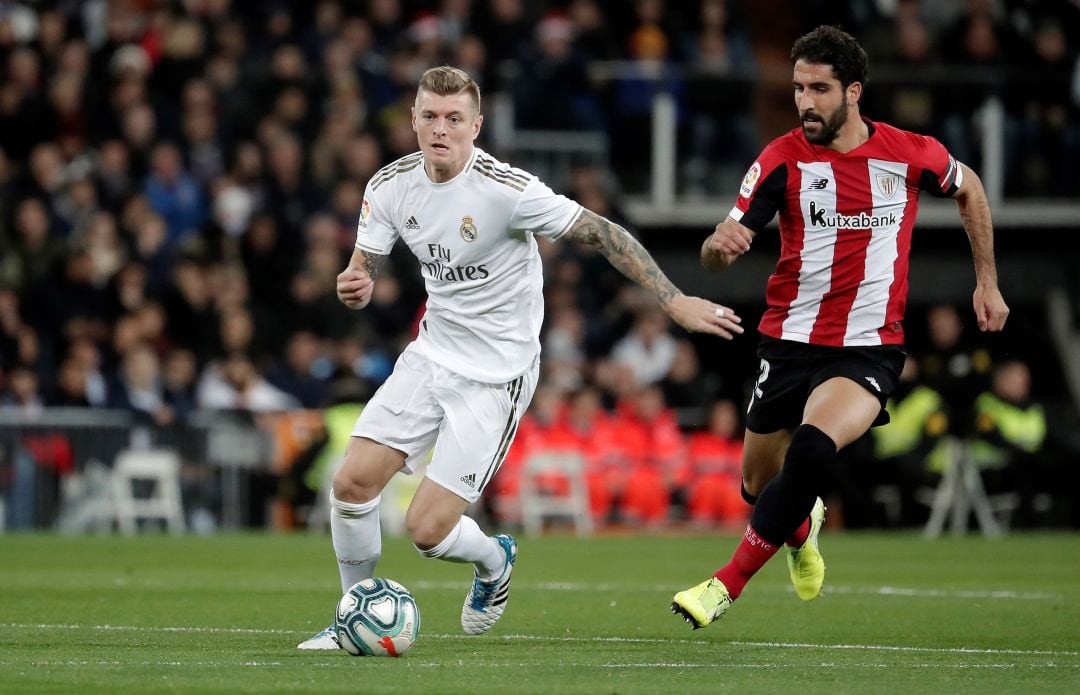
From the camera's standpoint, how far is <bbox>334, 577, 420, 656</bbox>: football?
788 cm

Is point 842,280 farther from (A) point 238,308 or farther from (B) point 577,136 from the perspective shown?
(B) point 577,136

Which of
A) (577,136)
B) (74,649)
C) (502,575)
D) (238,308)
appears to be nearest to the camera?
(74,649)

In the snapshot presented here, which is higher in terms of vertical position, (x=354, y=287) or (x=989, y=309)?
(x=354, y=287)

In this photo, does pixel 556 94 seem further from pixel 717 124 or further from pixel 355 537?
pixel 355 537

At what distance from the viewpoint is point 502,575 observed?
347 inches

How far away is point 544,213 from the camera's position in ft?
27.2

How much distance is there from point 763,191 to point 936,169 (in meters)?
0.82

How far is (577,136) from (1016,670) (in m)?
14.7

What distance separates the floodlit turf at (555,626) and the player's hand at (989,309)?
4.68 feet

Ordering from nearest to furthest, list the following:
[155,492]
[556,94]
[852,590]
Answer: [852,590]
[155,492]
[556,94]

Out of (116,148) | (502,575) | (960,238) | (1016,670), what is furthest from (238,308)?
(1016,670)

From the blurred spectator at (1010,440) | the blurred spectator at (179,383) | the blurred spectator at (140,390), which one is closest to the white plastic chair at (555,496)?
the blurred spectator at (179,383)

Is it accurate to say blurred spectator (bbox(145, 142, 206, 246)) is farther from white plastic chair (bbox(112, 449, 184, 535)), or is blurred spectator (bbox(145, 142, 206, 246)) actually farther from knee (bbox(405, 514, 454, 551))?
knee (bbox(405, 514, 454, 551))

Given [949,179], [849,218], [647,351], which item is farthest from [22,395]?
[949,179]
